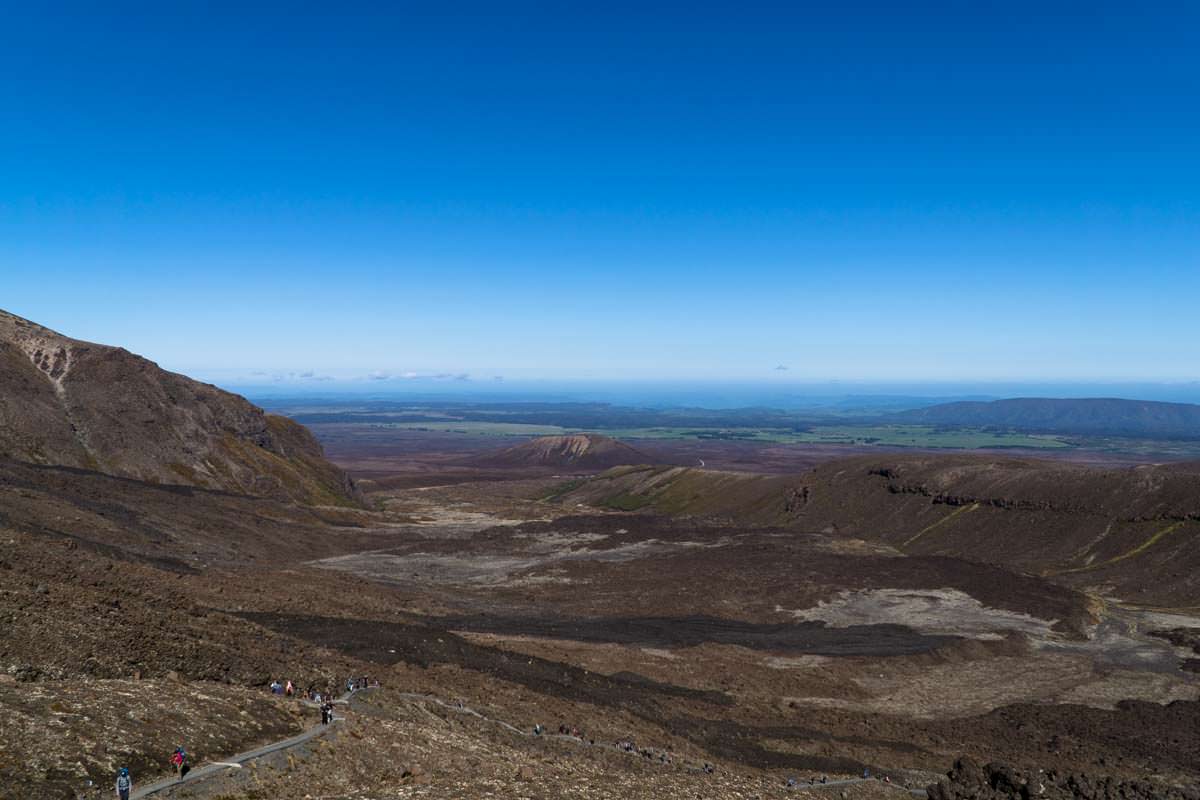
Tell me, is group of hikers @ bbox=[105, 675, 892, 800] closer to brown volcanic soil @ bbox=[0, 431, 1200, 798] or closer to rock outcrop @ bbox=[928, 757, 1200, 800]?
brown volcanic soil @ bbox=[0, 431, 1200, 798]

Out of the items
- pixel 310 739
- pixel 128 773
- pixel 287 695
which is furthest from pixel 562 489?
pixel 128 773

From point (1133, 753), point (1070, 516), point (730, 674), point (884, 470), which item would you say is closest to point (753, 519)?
point (884, 470)

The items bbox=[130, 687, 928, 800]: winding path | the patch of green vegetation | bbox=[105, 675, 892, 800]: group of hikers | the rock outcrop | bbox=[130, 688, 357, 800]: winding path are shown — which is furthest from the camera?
the patch of green vegetation

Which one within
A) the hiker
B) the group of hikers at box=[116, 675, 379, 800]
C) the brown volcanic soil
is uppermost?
the hiker

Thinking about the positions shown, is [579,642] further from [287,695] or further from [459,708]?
[287,695]

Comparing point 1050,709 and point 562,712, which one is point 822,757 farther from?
point 1050,709

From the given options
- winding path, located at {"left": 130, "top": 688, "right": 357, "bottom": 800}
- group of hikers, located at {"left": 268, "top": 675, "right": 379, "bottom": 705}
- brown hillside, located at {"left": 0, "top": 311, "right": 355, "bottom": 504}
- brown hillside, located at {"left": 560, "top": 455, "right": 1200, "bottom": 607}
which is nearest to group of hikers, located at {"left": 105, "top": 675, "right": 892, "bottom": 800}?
group of hikers, located at {"left": 268, "top": 675, "right": 379, "bottom": 705}
